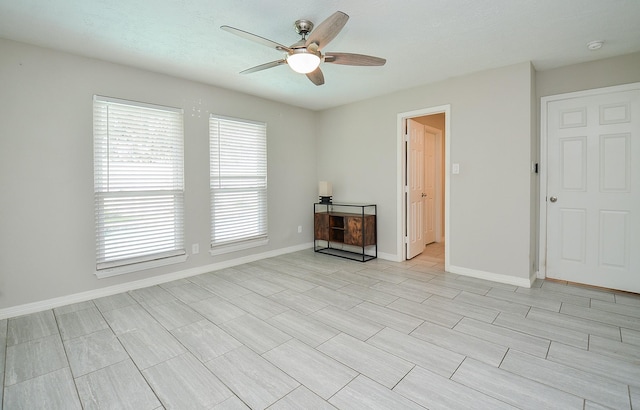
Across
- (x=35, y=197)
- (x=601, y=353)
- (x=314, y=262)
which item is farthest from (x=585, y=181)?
(x=35, y=197)

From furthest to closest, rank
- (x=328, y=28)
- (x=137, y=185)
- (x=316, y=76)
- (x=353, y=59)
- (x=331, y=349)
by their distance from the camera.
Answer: (x=137, y=185)
(x=316, y=76)
(x=353, y=59)
(x=331, y=349)
(x=328, y=28)

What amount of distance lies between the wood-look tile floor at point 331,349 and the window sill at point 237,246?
767mm

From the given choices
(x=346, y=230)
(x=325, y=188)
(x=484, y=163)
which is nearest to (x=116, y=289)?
(x=346, y=230)

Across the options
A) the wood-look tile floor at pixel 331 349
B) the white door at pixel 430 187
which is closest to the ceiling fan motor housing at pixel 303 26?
the wood-look tile floor at pixel 331 349

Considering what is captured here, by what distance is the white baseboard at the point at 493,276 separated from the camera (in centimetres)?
342

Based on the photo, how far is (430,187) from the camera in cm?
574

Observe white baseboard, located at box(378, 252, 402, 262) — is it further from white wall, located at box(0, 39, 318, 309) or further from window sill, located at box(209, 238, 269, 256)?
white wall, located at box(0, 39, 318, 309)

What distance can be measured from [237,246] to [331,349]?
104 inches

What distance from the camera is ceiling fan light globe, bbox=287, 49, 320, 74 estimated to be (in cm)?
231

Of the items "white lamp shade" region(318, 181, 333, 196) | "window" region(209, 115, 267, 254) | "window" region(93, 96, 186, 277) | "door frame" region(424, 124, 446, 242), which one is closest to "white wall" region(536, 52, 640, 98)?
"door frame" region(424, 124, 446, 242)

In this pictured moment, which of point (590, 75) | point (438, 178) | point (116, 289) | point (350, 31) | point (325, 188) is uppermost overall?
point (350, 31)

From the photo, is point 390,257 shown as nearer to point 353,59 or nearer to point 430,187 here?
point 430,187

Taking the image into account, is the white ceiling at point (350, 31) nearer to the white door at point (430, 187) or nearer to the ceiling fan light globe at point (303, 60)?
the ceiling fan light globe at point (303, 60)

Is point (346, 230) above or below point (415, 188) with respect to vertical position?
below
